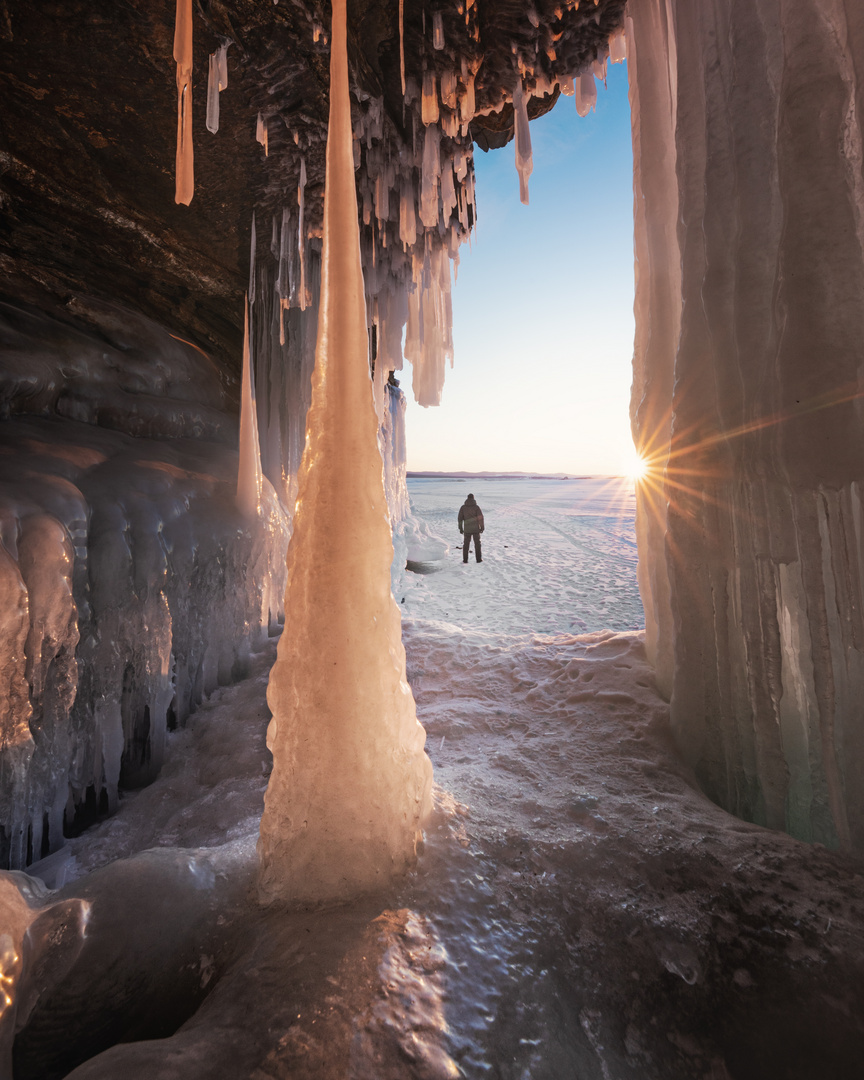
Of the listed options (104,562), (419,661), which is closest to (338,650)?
(104,562)

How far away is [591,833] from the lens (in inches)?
66.5

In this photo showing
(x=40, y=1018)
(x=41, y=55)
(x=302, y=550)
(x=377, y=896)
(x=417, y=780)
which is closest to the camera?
(x=40, y=1018)

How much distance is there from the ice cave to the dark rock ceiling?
0.03 metres

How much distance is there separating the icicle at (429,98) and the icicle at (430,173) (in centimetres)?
31

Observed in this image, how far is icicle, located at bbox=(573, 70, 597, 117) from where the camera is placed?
303cm

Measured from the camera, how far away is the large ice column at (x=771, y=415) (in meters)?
1.51

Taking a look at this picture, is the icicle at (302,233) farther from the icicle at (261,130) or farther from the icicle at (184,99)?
the icicle at (184,99)

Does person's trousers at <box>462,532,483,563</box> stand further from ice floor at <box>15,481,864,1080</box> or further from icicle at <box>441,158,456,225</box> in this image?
ice floor at <box>15,481,864,1080</box>

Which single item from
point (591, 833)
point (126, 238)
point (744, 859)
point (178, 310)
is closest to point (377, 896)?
point (591, 833)

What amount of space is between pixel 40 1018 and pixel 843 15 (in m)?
3.81

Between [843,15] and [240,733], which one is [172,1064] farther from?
[843,15]

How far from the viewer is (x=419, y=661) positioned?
3.91 metres

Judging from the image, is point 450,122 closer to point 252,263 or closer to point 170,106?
point 170,106

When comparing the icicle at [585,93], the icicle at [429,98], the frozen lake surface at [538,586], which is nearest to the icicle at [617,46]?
the icicle at [585,93]
